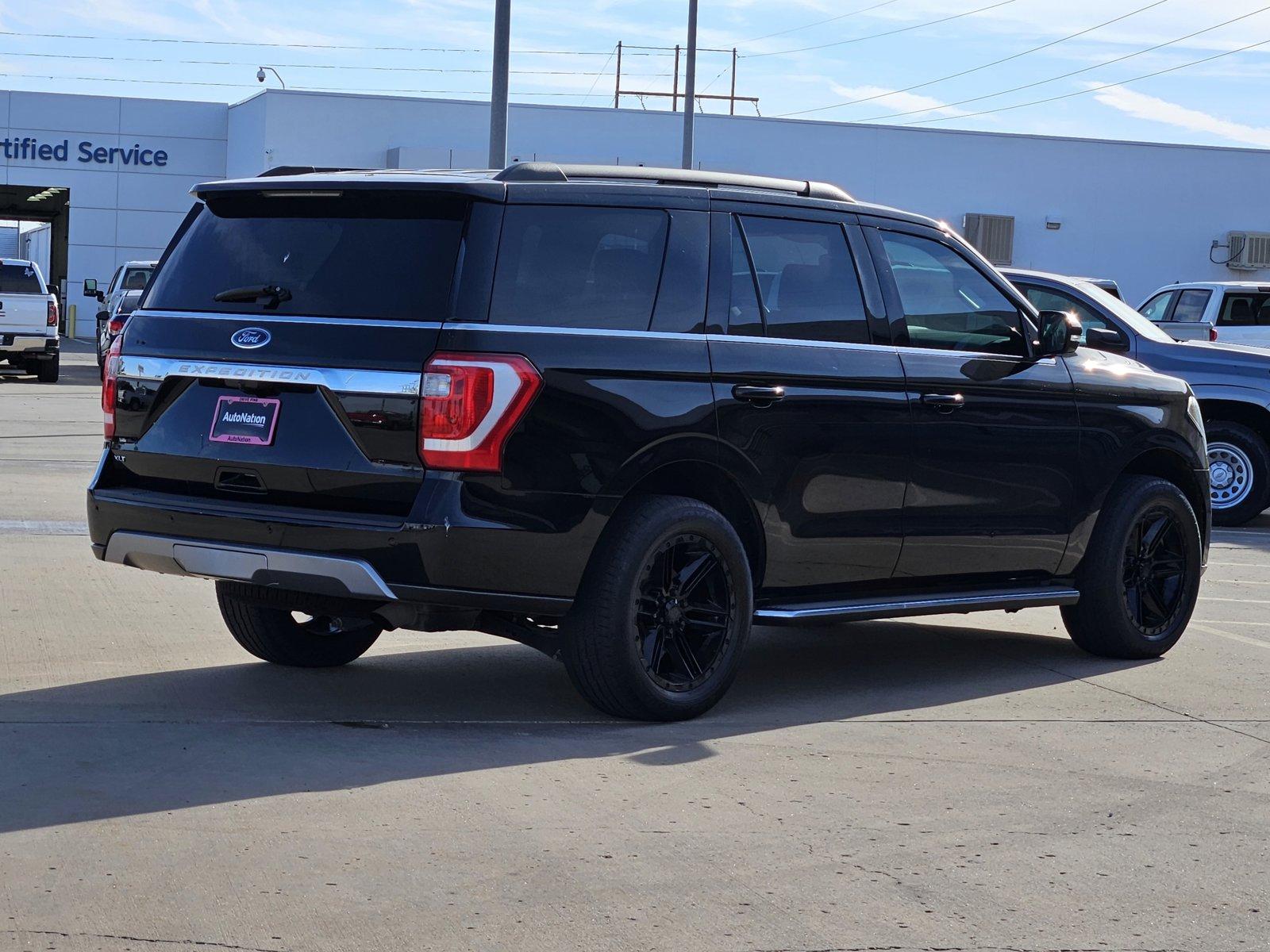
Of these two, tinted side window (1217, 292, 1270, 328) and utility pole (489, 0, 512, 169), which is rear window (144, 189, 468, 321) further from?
tinted side window (1217, 292, 1270, 328)

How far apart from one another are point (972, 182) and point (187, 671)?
4498 cm

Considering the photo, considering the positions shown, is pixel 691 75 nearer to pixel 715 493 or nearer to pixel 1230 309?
pixel 1230 309

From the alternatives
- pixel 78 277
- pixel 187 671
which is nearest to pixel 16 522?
pixel 187 671

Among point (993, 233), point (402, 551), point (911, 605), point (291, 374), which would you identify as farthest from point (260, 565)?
point (993, 233)

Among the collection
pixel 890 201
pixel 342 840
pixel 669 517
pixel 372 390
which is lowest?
pixel 342 840

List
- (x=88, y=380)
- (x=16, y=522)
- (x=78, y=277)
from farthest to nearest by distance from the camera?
(x=78, y=277) → (x=88, y=380) → (x=16, y=522)

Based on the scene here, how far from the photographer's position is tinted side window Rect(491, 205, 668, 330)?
5918 mm

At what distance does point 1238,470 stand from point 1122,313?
1.67 m

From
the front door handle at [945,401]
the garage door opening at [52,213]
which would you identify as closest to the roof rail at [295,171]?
the front door handle at [945,401]

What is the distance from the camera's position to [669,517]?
6.10 m

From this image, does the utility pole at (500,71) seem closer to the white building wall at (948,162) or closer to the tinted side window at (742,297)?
the tinted side window at (742,297)

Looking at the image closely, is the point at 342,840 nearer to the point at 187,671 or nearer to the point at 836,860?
the point at 836,860

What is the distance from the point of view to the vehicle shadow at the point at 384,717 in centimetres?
531

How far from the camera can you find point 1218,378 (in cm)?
1427
